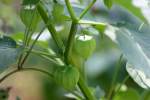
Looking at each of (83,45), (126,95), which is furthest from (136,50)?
(126,95)

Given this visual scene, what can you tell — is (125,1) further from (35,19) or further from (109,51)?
(109,51)

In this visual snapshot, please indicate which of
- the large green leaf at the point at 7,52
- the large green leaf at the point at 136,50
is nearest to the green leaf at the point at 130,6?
the large green leaf at the point at 136,50

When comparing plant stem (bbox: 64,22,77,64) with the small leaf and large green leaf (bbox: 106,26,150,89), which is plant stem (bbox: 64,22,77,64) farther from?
the small leaf

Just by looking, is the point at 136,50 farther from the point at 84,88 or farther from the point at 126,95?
the point at 126,95

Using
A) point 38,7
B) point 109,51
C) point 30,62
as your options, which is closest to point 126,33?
point 38,7

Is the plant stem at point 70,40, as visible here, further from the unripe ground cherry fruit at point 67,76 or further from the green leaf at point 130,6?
the green leaf at point 130,6
